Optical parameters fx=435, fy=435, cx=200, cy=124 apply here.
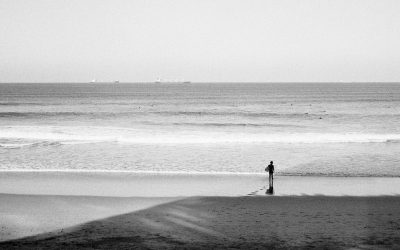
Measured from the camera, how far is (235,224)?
33.8 feet

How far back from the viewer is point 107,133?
36.1 metres

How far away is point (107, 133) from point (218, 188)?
2298 cm

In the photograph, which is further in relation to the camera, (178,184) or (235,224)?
(178,184)

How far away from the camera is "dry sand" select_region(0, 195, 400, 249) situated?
29.7 ft

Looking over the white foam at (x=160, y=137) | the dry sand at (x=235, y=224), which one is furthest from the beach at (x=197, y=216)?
the white foam at (x=160, y=137)

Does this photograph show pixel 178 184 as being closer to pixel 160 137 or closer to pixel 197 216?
pixel 197 216

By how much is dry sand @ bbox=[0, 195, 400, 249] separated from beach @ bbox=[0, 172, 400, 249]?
0.07 ft

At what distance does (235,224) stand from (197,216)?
1189 mm

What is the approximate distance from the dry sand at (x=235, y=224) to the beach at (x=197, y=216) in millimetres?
21

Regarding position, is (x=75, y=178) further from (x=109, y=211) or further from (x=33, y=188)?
(x=109, y=211)

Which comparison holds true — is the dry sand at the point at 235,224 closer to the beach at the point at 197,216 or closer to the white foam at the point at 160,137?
the beach at the point at 197,216

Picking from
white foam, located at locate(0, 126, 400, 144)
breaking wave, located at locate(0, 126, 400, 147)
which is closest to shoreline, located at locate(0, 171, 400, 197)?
white foam, located at locate(0, 126, 400, 144)

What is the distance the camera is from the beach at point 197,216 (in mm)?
9188

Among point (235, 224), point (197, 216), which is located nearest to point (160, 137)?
point (197, 216)
